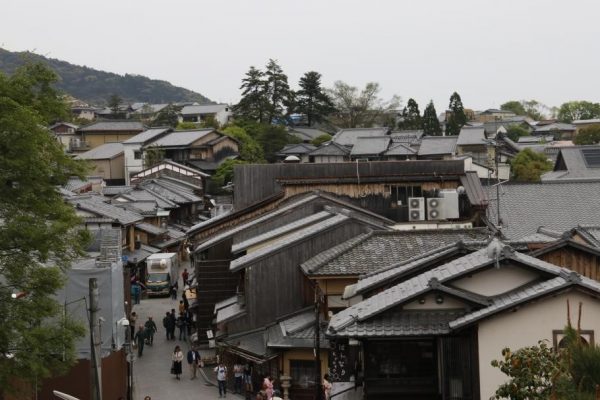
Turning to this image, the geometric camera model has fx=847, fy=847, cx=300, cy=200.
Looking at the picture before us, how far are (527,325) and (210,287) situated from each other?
61.9ft

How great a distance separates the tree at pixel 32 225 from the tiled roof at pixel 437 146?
186 ft

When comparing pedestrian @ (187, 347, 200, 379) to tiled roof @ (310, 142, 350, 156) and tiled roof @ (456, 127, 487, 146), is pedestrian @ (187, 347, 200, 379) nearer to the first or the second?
tiled roof @ (310, 142, 350, 156)

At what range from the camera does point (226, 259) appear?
2980 centimetres

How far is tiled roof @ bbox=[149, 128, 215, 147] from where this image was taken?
75.1 m

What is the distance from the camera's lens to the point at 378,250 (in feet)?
74.1

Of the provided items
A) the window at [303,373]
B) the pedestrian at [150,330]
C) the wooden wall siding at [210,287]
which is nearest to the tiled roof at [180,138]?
the pedestrian at [150,330]

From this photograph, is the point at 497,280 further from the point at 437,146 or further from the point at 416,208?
the point at 437,146

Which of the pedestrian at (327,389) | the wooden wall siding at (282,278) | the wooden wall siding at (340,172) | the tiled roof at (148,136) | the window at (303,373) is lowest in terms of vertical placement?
the window at (303,373)

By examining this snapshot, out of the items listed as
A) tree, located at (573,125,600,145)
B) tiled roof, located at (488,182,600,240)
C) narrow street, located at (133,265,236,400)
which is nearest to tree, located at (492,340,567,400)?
narrow street, located at (133,265,236,400)

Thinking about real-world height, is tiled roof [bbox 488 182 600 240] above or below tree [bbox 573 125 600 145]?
below

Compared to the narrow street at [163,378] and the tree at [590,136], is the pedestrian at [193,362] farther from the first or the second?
the tree at [590,136]

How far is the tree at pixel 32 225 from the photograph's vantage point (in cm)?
1334

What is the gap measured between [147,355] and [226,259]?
4.24m

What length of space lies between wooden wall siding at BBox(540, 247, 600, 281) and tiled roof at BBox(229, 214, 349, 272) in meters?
9.21
